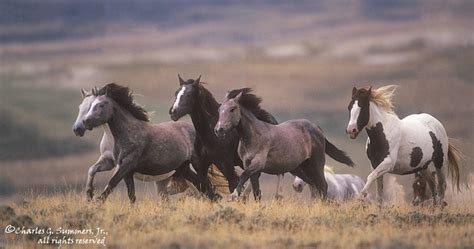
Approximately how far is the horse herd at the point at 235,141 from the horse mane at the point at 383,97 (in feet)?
0.05

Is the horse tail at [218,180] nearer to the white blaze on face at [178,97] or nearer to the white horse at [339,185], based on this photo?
the white horse at [339,185]

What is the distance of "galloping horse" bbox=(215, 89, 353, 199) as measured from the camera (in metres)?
19.5

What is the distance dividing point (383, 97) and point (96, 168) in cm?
456

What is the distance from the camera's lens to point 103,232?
699 inches

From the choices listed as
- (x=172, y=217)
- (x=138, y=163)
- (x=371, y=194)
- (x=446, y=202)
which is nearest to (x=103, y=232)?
(x=172, y=217)

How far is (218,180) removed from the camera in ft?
73.5

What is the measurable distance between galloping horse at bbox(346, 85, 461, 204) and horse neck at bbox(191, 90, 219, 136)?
215cm

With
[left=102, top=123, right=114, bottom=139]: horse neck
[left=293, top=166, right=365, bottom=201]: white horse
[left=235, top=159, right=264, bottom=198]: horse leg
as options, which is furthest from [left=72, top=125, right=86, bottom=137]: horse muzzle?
[left=293, top=166, right=365, bottom=201]: white horse

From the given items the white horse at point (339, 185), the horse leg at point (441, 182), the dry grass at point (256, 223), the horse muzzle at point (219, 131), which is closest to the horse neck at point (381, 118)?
the dry grass at point (256, 223)

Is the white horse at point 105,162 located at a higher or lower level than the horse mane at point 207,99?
lower

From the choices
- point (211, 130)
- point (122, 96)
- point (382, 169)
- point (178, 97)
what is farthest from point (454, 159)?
point (122, 96)

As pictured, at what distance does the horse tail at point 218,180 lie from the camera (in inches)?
877

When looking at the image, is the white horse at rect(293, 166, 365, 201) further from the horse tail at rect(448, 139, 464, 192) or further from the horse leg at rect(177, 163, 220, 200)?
the horse leg at rect(177, 163, 220, 200)

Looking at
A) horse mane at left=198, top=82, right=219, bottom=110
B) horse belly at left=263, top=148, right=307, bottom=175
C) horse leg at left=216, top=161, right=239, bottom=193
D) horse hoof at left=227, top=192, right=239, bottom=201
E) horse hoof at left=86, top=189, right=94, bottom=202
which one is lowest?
horse hoof at left=86, top=189, right=94, bottom=202
